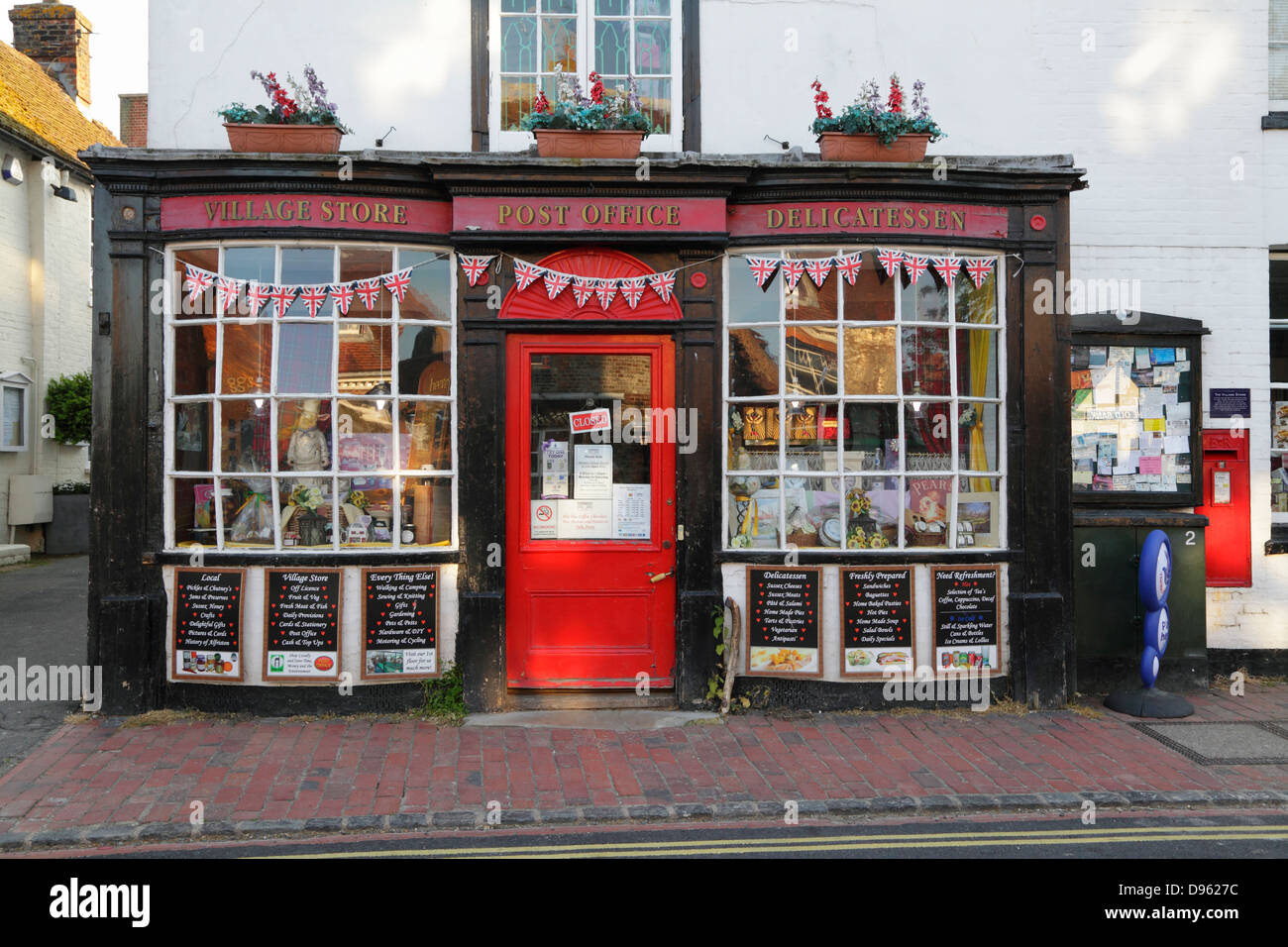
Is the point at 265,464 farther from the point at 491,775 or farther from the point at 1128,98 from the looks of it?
the point at 1128,98

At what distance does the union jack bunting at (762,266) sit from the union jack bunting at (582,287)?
125 centimetres

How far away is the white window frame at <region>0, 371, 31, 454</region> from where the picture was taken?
1586 cm

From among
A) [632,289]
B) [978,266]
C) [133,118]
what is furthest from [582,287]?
[133,118]

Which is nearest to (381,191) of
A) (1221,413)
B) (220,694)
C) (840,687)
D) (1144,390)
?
(220,694)

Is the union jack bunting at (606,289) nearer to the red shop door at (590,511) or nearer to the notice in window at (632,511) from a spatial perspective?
the red shop door at (590,511)

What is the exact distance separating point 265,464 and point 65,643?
3979 mm

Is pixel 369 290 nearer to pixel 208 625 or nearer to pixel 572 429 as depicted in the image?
pixel 572 429

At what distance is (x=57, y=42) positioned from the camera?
19.6 m

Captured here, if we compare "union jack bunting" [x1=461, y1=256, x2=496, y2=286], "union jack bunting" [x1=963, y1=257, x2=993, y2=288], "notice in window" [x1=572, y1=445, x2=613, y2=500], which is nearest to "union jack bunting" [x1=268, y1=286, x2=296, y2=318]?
"union jack bunting" [x1=461, y1=256, x2=496, y2=286]

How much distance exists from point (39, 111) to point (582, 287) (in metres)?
15.9

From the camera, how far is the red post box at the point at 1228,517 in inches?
309

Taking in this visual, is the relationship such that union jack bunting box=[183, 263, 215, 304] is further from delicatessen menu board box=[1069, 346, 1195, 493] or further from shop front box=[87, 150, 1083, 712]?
delicatessen menu board box=[1069, 346, 1195, 493]

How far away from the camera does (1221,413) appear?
25.6 ft

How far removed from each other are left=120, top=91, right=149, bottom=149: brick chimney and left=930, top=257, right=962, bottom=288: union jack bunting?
76.2 ft
